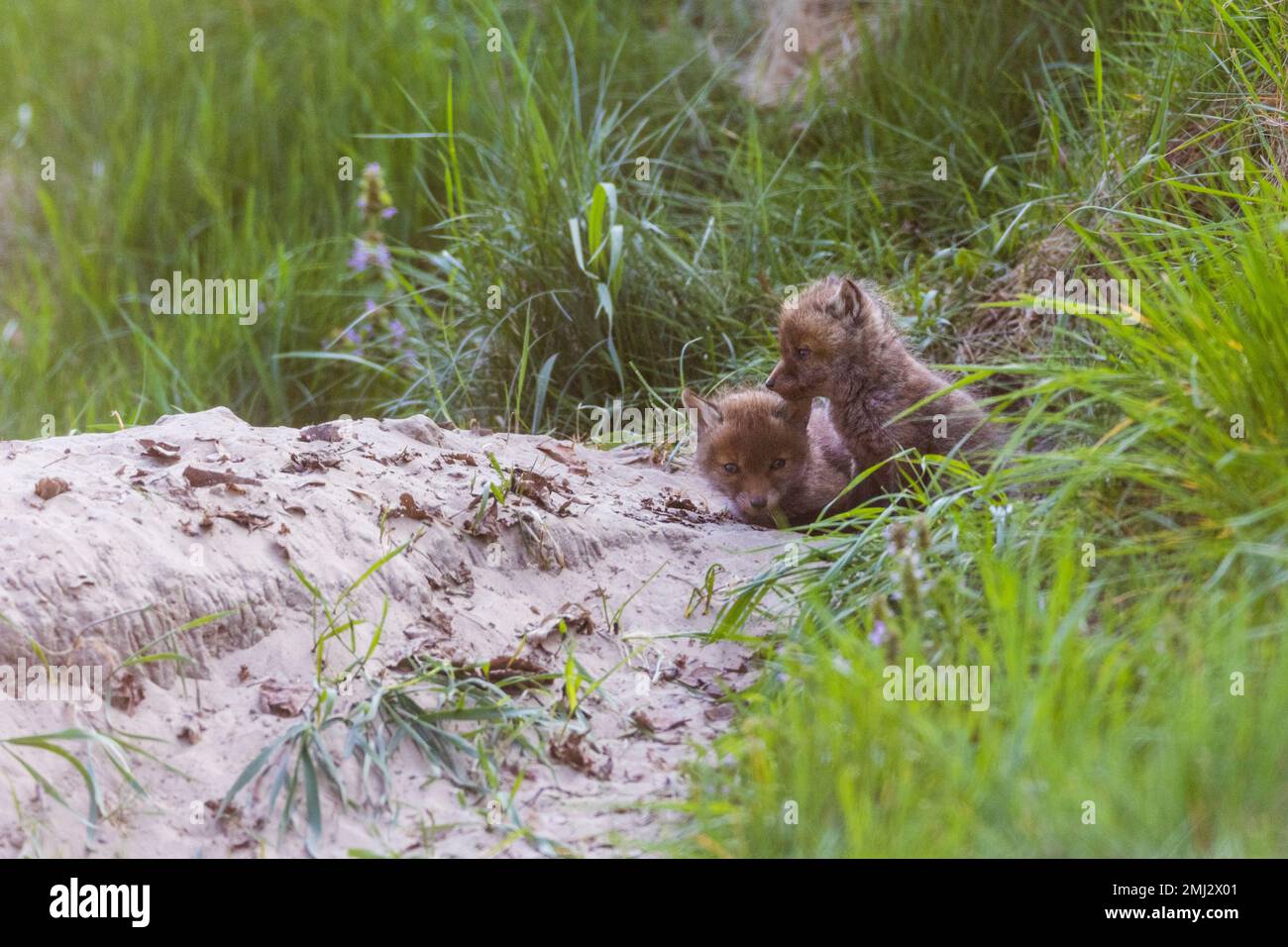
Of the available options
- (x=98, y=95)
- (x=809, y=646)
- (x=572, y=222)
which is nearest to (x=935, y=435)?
(x=809, y=646)

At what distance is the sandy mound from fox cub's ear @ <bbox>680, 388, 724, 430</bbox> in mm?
869

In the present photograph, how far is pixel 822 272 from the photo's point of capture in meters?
6.44

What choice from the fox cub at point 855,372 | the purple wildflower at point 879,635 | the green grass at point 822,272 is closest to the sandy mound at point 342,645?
the green grass at point 822,272

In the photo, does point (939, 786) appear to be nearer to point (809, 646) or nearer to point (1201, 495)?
point (809, 646)

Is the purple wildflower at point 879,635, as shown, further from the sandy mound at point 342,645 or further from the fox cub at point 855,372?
the fox cub at point 855,372

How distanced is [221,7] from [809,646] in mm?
7787

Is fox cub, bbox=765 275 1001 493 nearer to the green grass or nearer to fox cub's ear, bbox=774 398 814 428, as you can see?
fox cub's ear, bbox=774 398 814 428

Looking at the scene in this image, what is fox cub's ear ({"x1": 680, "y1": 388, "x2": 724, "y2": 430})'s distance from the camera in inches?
216

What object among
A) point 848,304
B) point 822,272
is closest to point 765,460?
point 848,304

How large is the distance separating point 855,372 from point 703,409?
666mm

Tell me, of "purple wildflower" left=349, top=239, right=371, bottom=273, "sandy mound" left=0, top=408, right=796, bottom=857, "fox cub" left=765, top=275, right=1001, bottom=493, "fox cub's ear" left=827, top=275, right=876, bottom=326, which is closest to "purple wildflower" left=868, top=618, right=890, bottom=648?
"sandy mound" left=0, top=408, right=796, bottom=857

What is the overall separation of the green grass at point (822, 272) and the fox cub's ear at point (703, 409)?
0.58 m

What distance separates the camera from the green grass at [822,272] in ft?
9.19

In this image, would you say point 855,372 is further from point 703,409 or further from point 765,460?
point 703,409
